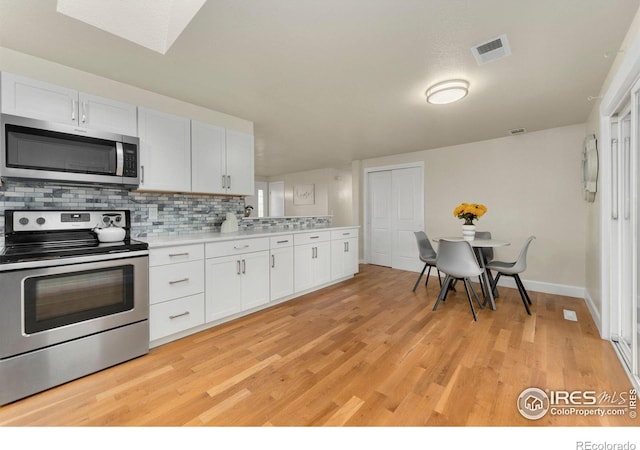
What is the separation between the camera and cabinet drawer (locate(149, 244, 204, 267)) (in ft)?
7.09

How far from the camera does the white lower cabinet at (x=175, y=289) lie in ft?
7.11

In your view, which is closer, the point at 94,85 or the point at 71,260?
the point at 71,260

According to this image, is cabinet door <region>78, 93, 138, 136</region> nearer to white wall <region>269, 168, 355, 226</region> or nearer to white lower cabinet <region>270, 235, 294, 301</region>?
white lower cabinet <region>270, 235, 294, 301</region>

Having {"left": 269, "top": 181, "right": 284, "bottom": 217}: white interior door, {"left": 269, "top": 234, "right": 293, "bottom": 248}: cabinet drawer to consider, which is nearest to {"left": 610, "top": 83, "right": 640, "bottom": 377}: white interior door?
{"left": 269, "top": 234, "right": 293, "bottom": 248}: cabinet drawer

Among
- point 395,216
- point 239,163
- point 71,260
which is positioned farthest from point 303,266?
point 395,216

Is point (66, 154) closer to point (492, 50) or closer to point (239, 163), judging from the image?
point (239, 163)

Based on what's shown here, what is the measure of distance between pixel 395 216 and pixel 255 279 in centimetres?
331

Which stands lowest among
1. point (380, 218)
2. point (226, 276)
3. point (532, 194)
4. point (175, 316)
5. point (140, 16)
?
point (175, 316)

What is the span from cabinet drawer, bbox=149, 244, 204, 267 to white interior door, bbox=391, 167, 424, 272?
150 inches

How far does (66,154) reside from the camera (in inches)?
78.1

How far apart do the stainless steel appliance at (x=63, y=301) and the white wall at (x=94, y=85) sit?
3.35ft
